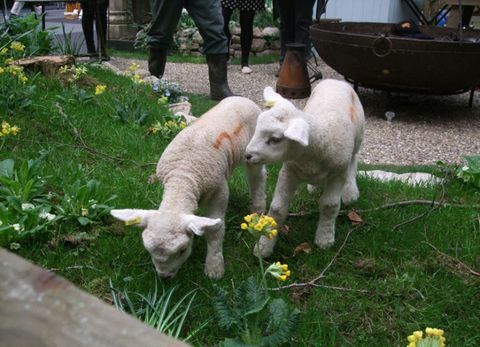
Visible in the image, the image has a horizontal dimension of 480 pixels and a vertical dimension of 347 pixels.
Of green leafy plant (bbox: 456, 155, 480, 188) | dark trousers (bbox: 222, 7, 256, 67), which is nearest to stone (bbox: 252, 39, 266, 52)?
dark trousers (bbox: 222, 7, 256, 67)

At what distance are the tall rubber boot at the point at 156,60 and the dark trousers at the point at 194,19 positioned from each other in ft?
0.60

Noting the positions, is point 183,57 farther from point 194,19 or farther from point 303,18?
point 194,19

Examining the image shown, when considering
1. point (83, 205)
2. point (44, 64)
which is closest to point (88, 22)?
point (44, 64)

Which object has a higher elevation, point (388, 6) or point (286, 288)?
point (388, 6)

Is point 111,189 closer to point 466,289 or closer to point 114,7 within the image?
point 466,289

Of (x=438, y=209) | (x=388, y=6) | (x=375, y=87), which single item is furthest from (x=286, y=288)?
(x=388, y=6)

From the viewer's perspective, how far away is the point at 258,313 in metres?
2.22

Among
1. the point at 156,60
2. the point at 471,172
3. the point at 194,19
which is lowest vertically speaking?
the point at 471,172

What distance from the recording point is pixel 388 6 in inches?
390

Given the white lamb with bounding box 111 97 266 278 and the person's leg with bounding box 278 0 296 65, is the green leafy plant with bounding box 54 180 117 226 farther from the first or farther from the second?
the person's leg with bounding box 278 0 296 65

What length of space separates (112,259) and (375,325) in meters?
1.40

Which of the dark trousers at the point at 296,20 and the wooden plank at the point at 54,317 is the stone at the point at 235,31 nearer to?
the dark trousers at the point at 296,20

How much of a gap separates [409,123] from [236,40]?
18.8 feet

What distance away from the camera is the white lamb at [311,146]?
Answer: 2609 millimetres
